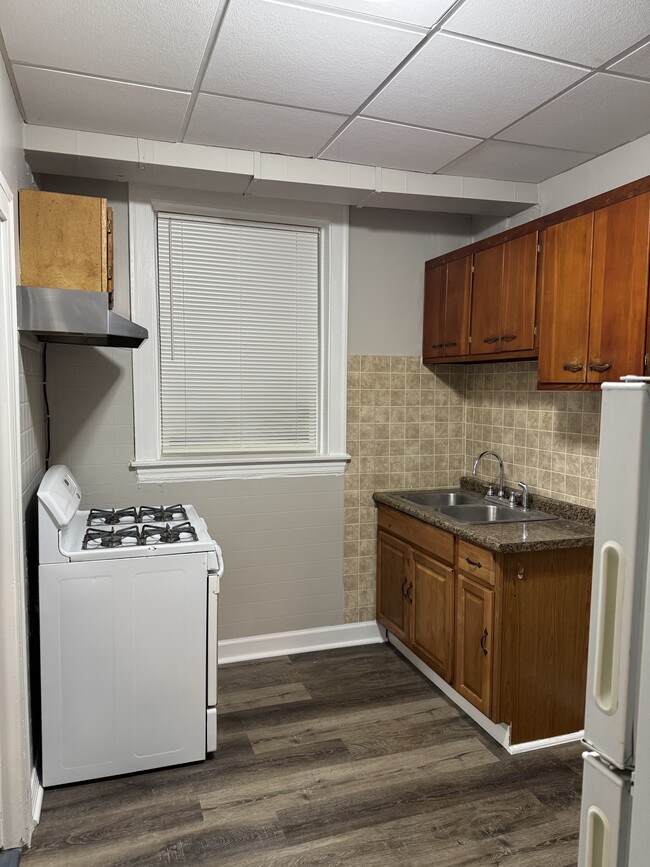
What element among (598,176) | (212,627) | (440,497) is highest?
(598,176)

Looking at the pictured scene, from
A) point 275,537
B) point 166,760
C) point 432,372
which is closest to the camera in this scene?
point 166,760

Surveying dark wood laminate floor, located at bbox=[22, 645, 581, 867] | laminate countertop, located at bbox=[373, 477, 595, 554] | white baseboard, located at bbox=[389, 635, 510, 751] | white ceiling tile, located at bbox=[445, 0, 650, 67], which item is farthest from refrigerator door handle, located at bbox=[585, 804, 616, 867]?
Answer: white ceiling tile, located at bbox=[445, 0, 650, 67]

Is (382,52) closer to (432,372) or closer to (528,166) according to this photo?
(528,166)

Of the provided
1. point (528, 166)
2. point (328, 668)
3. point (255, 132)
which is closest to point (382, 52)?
point (255, 132)

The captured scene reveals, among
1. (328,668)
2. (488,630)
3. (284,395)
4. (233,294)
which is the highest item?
(233,294)

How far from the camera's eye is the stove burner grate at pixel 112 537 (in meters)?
2.41

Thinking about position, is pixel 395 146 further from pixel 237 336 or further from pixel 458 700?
pixel 458 700

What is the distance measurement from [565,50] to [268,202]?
1.75 metres

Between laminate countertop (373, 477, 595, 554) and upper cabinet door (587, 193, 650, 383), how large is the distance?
26.8 inches

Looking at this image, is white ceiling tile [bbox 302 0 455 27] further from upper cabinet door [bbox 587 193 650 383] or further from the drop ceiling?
upper cabinet door [bbox 587 193 650 383]

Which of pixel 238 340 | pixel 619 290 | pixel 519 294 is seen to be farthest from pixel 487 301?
pixel 238 340

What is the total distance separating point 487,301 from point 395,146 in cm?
→ 89

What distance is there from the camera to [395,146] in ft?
8.89

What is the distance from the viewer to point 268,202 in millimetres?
3305
